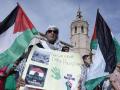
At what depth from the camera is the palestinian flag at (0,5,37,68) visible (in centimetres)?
715

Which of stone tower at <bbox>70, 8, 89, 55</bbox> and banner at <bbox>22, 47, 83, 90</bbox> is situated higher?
stone tower at <bbox>70, 8, 89, 55</bbox>

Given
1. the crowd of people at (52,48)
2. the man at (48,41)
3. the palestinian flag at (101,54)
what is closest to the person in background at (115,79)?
the crowd of people at (52,48)

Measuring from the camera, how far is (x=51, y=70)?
21.2ft

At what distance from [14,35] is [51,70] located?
5.10 feet

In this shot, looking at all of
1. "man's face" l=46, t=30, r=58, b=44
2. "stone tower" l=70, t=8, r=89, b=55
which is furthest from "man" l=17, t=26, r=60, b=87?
"stone tower" l=70, t=8, r=89, b=55

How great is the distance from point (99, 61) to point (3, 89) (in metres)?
1.97

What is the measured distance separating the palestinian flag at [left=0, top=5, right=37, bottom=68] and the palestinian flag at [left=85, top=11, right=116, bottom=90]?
1.35 meters

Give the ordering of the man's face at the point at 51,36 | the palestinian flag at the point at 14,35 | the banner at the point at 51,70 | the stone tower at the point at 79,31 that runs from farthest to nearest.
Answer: the stone tower at the point at 79,31, the palestinian flag at the point at 14,35, the man's face at the point at 51,36, the banner at the point at 51,70

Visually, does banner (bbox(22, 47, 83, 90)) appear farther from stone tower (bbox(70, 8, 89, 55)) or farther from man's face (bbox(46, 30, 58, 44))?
stone tower (bbox(70, 8, 89, 55))

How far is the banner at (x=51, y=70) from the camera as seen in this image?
20.6 feet

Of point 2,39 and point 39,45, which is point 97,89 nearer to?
point 39,45

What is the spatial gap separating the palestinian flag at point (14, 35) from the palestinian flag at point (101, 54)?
1350mm

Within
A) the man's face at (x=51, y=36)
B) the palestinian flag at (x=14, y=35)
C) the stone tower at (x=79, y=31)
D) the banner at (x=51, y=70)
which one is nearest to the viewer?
the banner at (x=51, y=70)

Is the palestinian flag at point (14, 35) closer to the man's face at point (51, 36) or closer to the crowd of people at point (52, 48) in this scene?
the crowd of people at point (52, 48)
